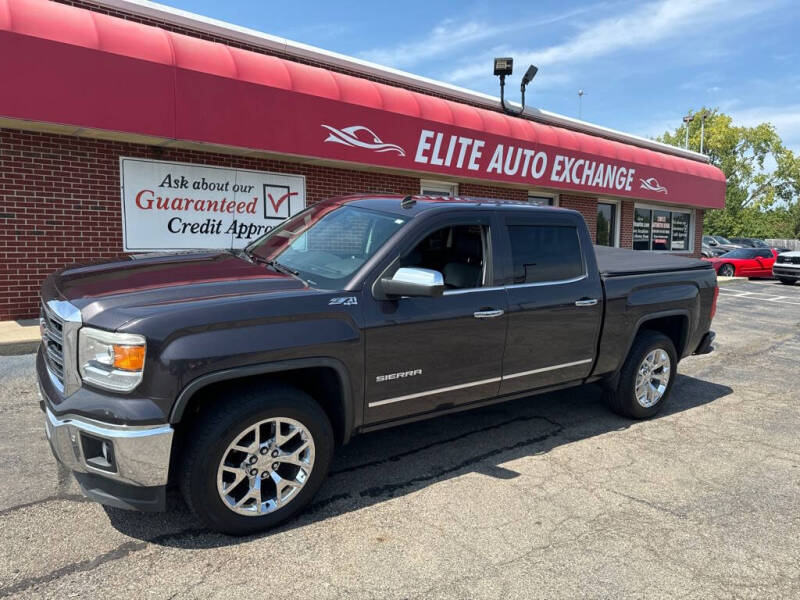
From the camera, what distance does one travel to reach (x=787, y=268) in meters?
20.7

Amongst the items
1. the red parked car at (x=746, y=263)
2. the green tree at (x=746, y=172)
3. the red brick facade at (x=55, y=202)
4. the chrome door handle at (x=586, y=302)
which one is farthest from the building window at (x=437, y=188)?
the green tree at (x=746, y=172)

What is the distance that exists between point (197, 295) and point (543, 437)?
299 centimetres

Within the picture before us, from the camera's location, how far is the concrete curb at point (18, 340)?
616cm

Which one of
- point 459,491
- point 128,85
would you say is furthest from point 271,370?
point 128,85

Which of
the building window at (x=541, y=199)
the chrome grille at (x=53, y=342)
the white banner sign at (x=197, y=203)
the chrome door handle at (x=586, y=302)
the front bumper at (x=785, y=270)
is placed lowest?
the front bumper at (x=785, y=270)

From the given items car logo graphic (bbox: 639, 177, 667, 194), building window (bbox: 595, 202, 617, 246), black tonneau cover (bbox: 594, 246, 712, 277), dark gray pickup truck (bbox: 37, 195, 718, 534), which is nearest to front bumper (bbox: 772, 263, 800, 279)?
car logo graphic (bbox: 639, 177, 667, 194)

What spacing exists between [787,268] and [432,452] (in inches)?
863

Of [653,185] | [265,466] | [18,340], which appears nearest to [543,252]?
[265,466]

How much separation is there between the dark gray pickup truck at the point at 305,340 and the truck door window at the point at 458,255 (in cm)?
1

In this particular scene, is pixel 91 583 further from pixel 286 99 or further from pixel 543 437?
pixel 286 99

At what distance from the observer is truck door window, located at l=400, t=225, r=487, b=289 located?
3793mm

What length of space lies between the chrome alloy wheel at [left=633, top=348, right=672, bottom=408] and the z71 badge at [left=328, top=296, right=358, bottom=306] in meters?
2.95

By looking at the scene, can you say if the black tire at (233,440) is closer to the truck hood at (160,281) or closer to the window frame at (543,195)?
the truck hood at (160,281)

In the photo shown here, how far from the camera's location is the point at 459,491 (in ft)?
11.6
